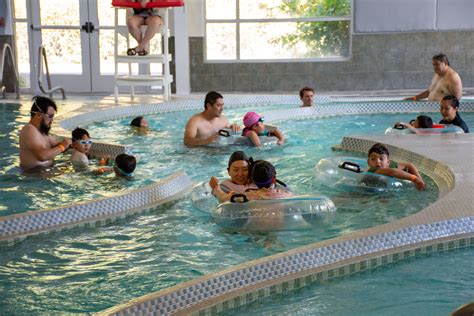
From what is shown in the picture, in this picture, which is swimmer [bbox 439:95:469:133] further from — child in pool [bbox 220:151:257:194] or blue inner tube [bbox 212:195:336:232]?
blue inner tube [bbox 212:195:336:232]

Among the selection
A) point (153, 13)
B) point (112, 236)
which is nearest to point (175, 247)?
point (112, 236)

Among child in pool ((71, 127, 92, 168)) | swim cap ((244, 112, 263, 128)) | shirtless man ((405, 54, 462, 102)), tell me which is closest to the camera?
child in pool ((71, 127, 92, 168))

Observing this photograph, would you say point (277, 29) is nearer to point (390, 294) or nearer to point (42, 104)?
point (42, 104)

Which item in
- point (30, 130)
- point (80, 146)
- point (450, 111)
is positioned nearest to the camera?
point (30, 130)

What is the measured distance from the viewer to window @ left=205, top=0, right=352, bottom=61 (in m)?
13.6

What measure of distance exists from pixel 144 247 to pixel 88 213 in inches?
27.9

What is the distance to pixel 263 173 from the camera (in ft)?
16.9

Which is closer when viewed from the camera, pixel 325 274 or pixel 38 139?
pixel 325 274

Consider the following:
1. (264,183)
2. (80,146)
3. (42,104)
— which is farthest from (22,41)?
(264,183)

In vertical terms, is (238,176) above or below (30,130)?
below

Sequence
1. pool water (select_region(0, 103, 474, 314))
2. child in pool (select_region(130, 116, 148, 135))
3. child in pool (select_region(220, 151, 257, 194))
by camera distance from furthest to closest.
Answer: child in pool (select_region(130, 116, 148, 135)) < child in pool (select_region(220, 151, 257, 194)) < pool water (select_region(0, 103, 474, 314))

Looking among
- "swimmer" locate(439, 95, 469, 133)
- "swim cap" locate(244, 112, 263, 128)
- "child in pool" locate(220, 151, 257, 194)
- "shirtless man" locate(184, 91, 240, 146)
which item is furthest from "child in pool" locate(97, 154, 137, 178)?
"swimmer" locate(439, 95, 469, 133)

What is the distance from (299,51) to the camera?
13.6m

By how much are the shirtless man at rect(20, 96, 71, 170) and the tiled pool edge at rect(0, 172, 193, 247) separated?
1.30 m
